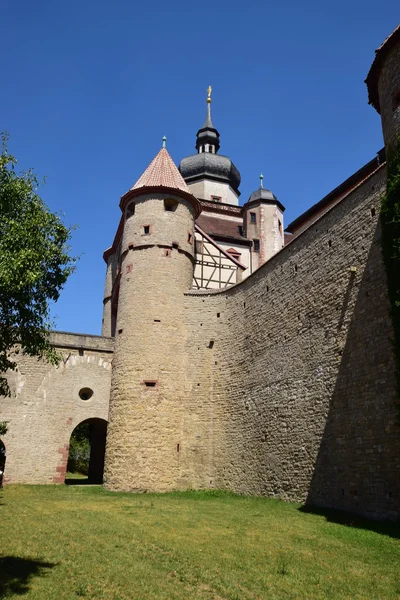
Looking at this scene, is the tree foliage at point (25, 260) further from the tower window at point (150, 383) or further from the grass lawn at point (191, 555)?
the tower window at point (150, 383)

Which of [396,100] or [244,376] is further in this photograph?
[244,376]

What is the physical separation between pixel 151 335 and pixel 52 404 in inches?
194

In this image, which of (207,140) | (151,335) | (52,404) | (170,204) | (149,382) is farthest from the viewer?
(207,140)

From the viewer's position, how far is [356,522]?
10.3 metres

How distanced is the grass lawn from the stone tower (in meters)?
5.72

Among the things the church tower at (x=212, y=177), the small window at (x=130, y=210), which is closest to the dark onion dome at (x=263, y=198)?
the church tower at (x=212, y=177)

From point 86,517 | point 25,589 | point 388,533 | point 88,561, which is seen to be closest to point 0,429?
point 86,517

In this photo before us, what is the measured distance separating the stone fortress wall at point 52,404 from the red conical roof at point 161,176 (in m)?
7.27

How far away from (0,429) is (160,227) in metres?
10.8

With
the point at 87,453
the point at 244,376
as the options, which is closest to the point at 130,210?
the point at 244,376

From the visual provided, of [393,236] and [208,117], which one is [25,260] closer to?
[393,236]

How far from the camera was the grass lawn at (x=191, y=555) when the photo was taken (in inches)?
233

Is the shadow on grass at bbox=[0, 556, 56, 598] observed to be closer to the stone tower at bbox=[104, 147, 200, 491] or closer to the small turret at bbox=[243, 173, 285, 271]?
the stone tower at bbox=[104, 147, 200, 491]

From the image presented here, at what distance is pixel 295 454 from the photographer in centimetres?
1446
